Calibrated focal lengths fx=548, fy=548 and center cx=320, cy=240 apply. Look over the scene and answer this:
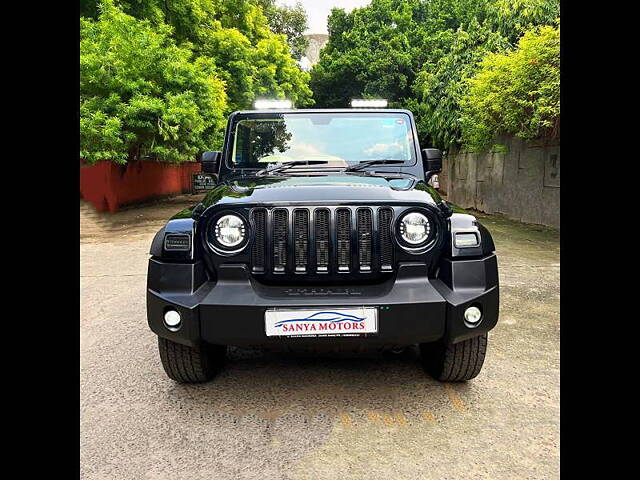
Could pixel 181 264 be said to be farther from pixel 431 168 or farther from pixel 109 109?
pixel 109 109

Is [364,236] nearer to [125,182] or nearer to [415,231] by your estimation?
[415,231]

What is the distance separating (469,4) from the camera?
87.4 feet

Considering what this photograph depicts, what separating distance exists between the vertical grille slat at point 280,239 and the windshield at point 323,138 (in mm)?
1319

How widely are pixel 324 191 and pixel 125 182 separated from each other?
14466mm

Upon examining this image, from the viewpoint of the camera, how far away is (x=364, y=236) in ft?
9.97

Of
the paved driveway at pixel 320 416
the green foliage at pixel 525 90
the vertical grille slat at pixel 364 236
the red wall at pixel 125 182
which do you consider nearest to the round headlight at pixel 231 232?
the vertical grille slat at pixel 364 236

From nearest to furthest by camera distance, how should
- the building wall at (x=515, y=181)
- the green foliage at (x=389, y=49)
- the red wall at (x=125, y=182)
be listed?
the building wall at (x=515, y=181) → the red wall at (x=125, y=182) → the green foliage at (x=389, y=49)

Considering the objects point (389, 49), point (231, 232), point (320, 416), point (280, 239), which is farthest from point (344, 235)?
point (389, 49)

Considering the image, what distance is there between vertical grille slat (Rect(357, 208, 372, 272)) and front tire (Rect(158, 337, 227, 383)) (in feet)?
3.55

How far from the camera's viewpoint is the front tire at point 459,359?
3277 mm

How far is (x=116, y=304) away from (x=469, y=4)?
25904 millimetres

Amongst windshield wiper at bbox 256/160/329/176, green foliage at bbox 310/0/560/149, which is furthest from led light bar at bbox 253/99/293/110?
green foliage at bbox 310/0/560/149

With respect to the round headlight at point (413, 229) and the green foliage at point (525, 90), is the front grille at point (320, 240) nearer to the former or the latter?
the round headlight at point (413, 229)

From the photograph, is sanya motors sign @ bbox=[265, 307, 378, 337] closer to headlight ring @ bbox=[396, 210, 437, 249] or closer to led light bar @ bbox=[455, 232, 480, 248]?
headlight ring @ bbox=[396, 210, 437, 249]
